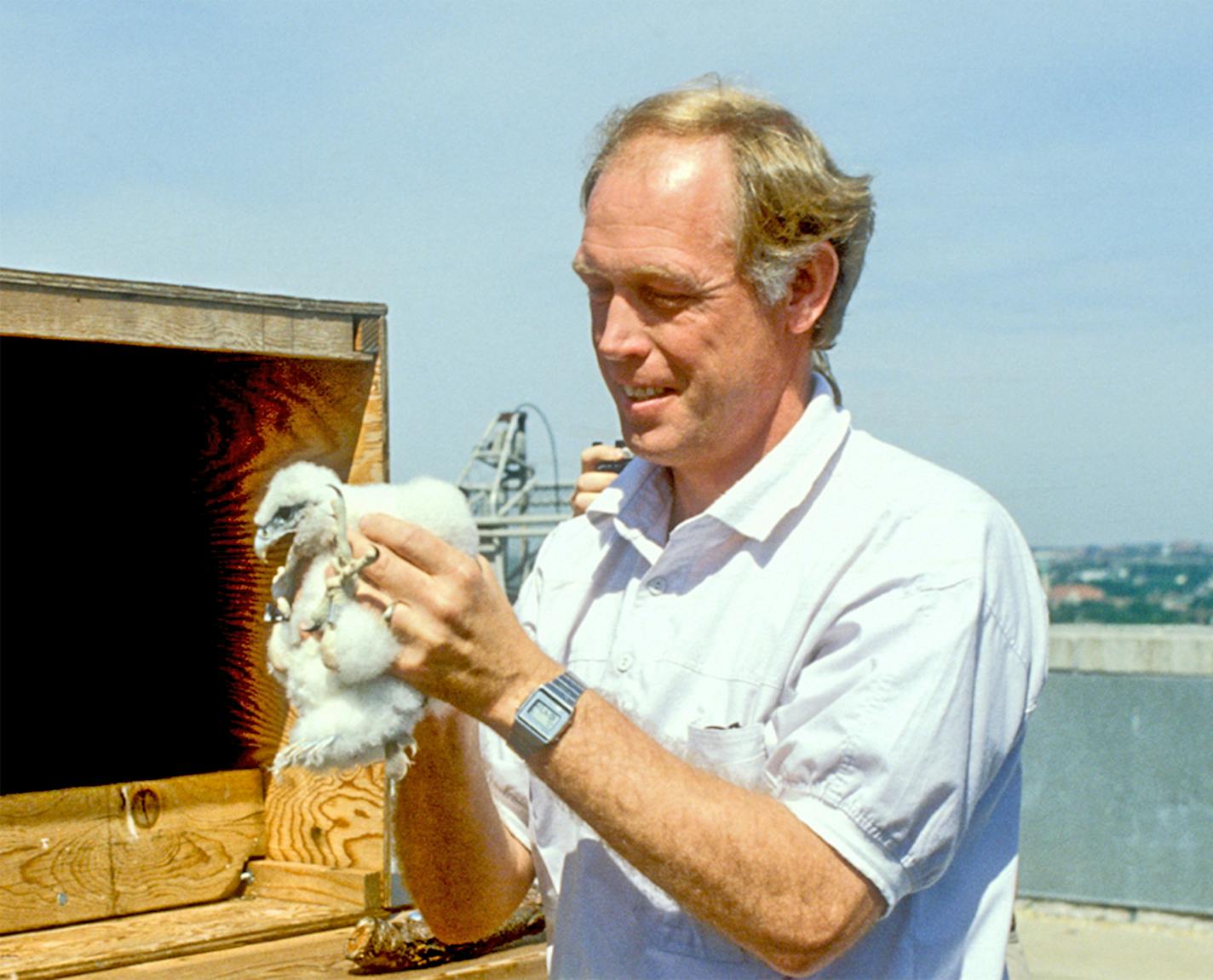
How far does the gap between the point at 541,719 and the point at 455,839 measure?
22.1 inches

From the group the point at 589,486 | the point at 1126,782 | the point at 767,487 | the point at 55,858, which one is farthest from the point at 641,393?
the point at 1126,782

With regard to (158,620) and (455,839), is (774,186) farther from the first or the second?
(158,620)

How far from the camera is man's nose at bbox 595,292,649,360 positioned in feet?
6.43

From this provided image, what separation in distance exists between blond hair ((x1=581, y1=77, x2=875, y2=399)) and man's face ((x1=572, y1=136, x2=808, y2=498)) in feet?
0.07

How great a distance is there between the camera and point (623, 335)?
196cm

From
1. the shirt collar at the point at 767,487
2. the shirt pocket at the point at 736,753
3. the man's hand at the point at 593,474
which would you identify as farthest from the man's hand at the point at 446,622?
the man's hand at the point at 593,474

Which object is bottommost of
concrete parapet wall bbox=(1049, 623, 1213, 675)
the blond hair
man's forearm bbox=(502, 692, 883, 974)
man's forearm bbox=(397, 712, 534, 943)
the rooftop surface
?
the rooftop surface

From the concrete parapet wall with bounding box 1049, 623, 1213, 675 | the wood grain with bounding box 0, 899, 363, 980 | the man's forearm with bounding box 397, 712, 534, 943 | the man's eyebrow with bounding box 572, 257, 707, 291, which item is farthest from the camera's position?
the concrete parapet wall with bounding box 1049, 623, 1213, 675

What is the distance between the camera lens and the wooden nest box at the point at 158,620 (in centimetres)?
308

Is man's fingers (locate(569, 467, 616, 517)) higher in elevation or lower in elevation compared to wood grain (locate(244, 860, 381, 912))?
higher

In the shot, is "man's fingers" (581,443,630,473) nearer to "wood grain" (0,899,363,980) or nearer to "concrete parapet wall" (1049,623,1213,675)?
"wood grain" (0,899,363,980)

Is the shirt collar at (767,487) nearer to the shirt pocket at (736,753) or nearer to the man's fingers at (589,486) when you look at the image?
the shirt pocket at (736,753)

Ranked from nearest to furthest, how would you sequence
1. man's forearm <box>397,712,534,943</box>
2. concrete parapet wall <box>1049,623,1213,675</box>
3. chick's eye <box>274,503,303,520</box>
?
chick's eye <box>274,503,303,520</box> → man's forearm <box>397,712,534,943</box> → concrete parapet wall <box>1049,623,1213,675</box>

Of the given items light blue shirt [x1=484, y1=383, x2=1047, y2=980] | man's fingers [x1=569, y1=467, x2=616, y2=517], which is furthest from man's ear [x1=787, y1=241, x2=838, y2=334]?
man's fingers [x1=569, y1=467, x2=616, y2=517]
